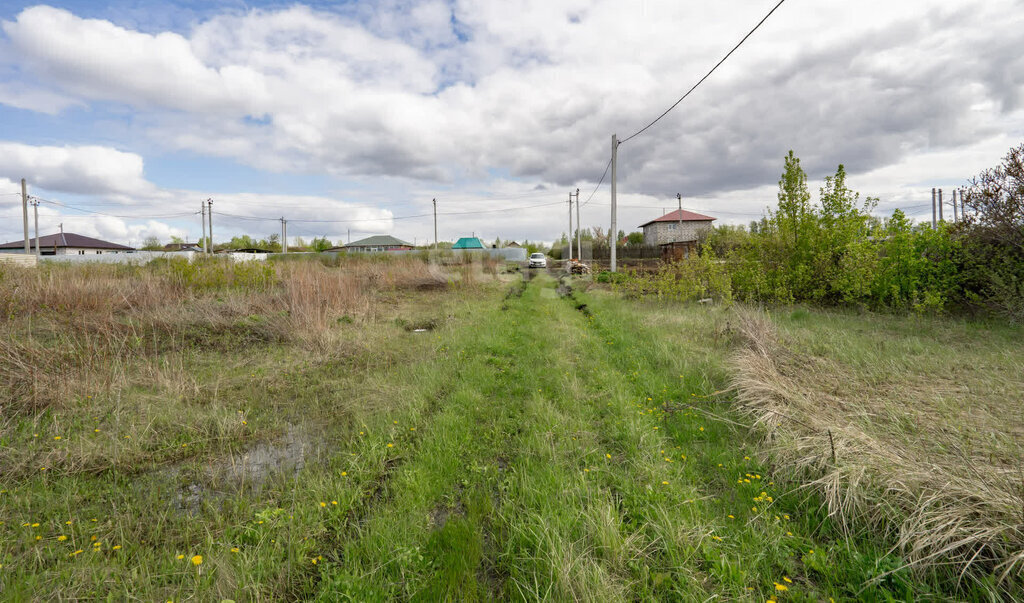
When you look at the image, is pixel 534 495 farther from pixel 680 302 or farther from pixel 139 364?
pixel 680 302

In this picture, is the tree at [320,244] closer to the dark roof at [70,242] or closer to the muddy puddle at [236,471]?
the dark roof at [70,242]

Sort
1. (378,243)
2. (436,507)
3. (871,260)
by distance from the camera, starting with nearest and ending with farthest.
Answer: (436,507)
(871,260)
(378,243)

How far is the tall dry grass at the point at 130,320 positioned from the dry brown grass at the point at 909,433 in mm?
7144

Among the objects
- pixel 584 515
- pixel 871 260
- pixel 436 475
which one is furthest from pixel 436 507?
pixel 871 260

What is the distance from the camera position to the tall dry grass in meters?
4.98

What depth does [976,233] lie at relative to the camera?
9188 mm

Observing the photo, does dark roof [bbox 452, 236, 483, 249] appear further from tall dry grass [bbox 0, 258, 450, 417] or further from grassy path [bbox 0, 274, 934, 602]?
grassy path [bbox 0, 274, 934, 602]

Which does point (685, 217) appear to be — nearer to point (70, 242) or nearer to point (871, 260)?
point (871, 260)

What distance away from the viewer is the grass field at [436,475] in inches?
92.2

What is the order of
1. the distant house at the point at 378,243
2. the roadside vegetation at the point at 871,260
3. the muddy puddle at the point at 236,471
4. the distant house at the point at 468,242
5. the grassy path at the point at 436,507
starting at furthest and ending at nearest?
the distant house at the point at 378,243 < the distant house at the point at 468,242 < the roadside vegetation at the point at 871,260 < the muddy puddle at the point at 236,471 < the grassy path at the point at 436,507

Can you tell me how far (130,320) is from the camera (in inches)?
311

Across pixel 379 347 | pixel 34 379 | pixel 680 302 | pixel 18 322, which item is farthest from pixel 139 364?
pixel 680 302

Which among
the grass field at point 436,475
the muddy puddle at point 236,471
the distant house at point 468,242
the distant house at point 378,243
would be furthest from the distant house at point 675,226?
the muddy puddle at point 236,471

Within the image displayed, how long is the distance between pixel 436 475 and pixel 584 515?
1.31 meters
